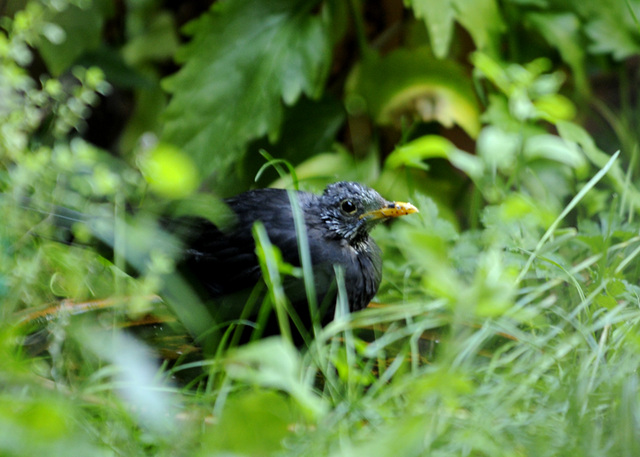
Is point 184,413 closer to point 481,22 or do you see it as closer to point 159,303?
point 159,303

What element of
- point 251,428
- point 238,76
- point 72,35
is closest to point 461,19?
point 238,76

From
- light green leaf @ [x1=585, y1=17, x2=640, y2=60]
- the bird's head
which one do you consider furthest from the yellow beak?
light green leaf @ [x1=585, y1=17, x2=640, y2=60]

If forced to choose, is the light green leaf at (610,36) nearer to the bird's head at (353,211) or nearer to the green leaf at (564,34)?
the green leaf at (564,34)

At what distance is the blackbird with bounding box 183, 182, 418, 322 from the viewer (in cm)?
207

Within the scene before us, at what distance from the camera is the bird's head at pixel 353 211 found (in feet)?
7.41

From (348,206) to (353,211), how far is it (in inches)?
1.0

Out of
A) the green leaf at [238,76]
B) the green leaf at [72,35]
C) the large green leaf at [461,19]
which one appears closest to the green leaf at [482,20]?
the large green leaf at [461,19]

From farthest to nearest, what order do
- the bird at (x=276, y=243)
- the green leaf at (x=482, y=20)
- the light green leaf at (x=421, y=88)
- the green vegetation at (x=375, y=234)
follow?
the light green leaf at (x=421, y=88)
the green leaf at (x=482, y=20)
the bird at (x=276, y=243)
the green vegetation at (x=375, y=234)

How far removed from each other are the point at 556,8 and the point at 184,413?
2933 mm

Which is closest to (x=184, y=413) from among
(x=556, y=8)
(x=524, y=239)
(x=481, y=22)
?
(x=524, y=239)

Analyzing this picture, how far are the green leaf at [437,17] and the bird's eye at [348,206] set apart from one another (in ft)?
3.19

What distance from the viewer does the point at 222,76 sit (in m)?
3.02

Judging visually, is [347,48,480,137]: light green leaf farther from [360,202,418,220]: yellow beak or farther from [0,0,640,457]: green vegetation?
[360,202,418,220]: yellow beak

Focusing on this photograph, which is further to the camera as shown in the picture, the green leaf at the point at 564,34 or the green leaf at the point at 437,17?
the green leaf at the point at 564,34
